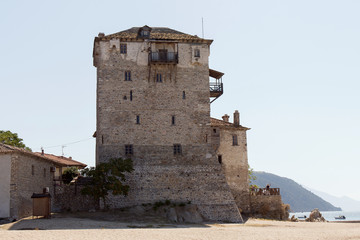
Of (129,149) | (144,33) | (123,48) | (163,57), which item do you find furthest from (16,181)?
(144,33)

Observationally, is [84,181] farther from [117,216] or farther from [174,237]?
[174,237]

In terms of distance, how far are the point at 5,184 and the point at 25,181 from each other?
7.40ft

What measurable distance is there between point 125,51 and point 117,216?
15367 mm

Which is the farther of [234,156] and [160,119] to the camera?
[234,156]

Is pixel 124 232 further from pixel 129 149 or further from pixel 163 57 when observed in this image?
pixel 163 57

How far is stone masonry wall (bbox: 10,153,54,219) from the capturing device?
34.7 m

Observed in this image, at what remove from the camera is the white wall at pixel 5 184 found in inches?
1352

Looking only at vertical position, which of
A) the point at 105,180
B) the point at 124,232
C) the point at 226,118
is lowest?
the point at 124,232

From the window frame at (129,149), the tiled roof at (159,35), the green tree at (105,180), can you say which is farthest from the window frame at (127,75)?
the green tree at (105,180)

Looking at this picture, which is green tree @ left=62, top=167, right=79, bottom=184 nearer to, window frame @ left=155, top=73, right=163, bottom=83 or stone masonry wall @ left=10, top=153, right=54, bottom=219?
stone masonry wall @ left=10, top=153, right=54, bottom=219

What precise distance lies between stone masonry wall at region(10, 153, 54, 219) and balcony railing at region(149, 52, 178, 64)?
1337 centimetres

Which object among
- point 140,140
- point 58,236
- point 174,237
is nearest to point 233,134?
point 140,140

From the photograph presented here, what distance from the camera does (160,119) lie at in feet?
144

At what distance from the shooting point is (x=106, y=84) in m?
43.4
